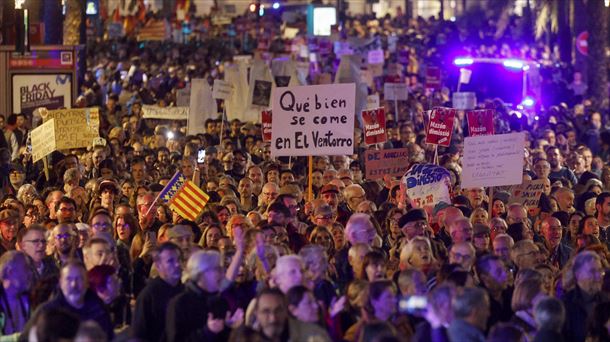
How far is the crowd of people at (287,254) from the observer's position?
9164 millimetres

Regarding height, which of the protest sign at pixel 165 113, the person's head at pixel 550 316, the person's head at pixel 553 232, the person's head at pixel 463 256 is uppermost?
the protest sign at pixel 165 113

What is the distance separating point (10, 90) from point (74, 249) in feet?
49.9

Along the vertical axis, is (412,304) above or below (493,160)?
below

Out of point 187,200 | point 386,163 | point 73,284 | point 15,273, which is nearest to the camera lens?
point 73,284

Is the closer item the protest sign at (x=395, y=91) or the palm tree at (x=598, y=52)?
the protest sign at (x=395, y=91)

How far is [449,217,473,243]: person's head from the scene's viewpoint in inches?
492

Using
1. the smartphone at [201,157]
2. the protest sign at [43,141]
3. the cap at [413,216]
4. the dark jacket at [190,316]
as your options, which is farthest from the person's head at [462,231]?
the smartphone at [201,157]

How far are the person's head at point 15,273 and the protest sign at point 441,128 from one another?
9.04 metres

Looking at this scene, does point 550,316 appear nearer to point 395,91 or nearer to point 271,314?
point 271,314

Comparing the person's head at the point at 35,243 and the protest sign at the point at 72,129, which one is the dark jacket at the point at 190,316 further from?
the protest sign at the point at 72,129

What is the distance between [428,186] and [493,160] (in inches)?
26.6

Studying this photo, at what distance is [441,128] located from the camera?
60.9 ft

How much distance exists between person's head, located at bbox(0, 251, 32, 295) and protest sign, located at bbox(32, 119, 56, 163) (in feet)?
27.2

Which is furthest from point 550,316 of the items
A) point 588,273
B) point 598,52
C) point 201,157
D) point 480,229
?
point 598,52
